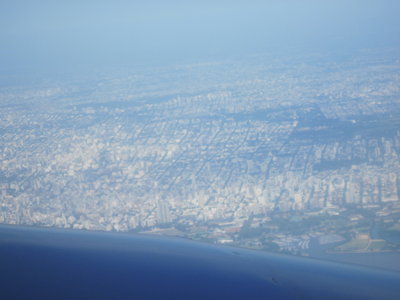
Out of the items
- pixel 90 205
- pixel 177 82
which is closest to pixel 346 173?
pixel 90 205

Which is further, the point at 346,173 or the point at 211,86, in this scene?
the point at 211,86

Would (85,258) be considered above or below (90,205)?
above

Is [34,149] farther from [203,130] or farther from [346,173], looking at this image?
[346,173]

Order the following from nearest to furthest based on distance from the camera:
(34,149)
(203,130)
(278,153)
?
(278,153), (34,149), (203,130)

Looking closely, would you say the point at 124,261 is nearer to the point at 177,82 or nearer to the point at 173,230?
the point at 173,230

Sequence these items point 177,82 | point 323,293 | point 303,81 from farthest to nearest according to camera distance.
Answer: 1. point 177,82
2. point 303,81
3. point 323,293

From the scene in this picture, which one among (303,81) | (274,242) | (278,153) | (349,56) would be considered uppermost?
(349,56)

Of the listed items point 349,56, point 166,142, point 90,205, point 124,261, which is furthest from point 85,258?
point 349,56

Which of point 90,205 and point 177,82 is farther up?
point 177,82

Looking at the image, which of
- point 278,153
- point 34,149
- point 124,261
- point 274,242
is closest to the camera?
point 124,261
